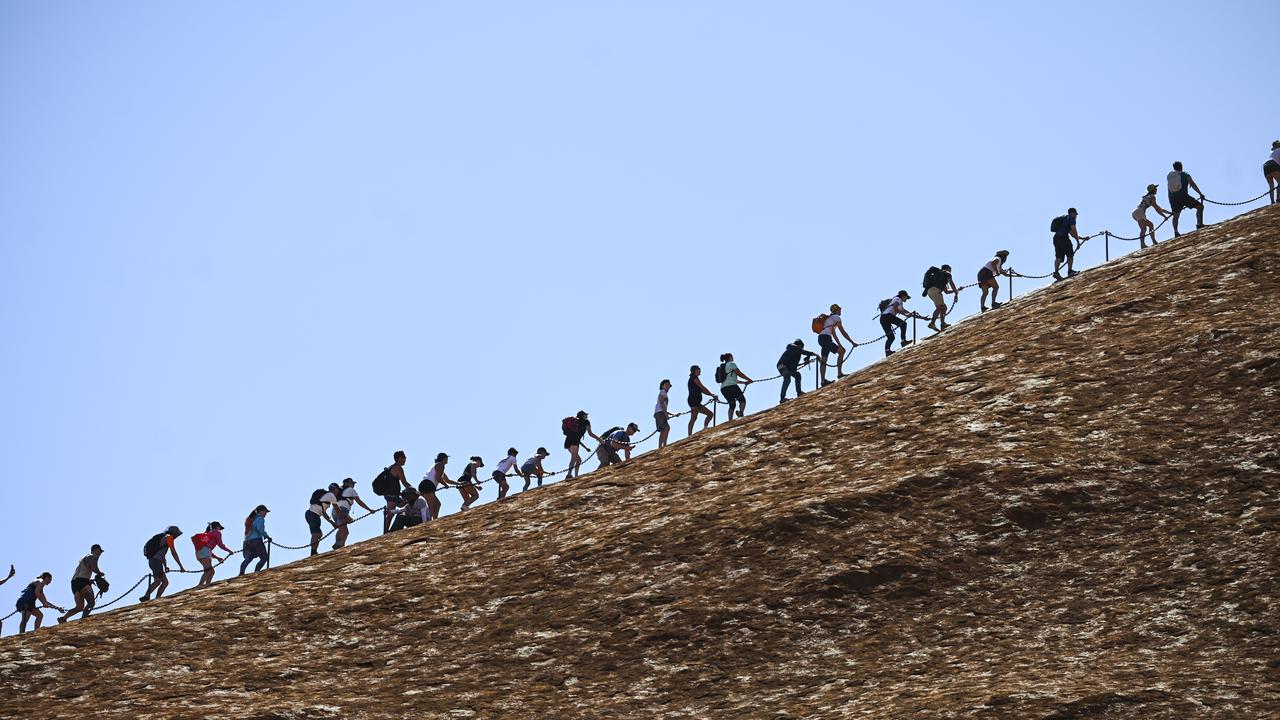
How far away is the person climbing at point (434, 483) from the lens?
32719mm

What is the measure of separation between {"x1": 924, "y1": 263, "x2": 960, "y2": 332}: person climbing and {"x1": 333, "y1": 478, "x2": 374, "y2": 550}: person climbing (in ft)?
52.2

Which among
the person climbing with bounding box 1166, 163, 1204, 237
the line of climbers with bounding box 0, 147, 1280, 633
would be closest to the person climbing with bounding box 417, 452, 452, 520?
the line of climbers with bounding box 0, 147, 1280, 633

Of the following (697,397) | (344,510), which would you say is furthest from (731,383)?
(344,510)

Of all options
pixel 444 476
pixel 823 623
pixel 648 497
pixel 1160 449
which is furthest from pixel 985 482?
pixel 444 476

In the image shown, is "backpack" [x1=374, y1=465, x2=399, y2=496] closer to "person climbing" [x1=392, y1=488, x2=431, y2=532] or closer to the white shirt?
"person climbing" [x1=392, y1=488, x2=431, y2=532]

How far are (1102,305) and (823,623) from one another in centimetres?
1355

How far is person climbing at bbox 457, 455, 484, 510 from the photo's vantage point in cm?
3309

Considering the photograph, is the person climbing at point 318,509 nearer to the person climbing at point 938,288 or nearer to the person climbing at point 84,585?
the person climbing at point 84,585

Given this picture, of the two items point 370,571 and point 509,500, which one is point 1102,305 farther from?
point 370,571

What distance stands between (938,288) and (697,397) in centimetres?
781

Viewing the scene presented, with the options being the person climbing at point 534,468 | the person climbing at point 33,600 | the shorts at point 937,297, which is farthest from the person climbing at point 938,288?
the person climbing at point 33,600

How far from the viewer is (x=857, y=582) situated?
23172 mm

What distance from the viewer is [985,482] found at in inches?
986

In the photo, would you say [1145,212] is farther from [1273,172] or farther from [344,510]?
[344,510]
